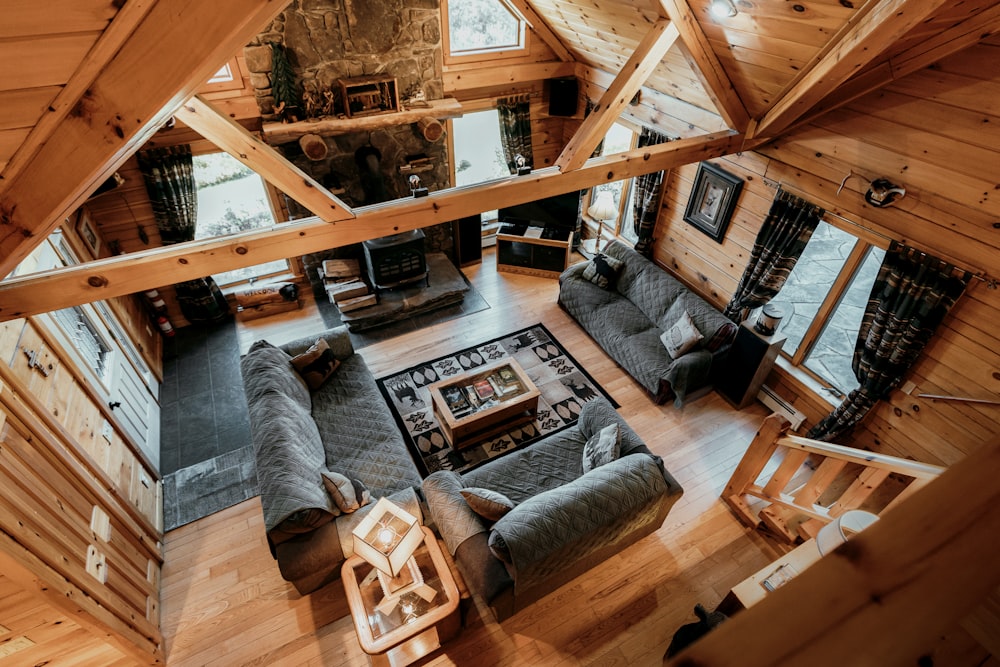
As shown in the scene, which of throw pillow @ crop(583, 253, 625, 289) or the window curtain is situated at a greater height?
the window curtain

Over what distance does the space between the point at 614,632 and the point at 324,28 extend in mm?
5607

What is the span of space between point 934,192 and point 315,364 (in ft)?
15.8

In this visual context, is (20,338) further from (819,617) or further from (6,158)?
(819,617)

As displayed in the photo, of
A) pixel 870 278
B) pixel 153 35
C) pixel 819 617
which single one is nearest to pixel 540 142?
pixel 870 278

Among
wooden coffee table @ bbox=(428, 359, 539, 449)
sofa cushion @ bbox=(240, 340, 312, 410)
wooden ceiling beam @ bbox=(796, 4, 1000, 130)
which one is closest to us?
wooden ceiling beam @ bbox=(796, 4, 1000, 130)

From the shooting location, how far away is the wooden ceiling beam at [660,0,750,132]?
334 cm

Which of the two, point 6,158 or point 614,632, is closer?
point 6,158

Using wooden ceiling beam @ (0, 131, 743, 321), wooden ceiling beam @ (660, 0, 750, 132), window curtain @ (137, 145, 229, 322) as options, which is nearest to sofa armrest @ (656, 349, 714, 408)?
wooden ceiling beam @ (0, 131, 743, 321)

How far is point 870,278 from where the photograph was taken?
22.2ft

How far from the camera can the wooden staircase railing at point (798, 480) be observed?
9.91ft

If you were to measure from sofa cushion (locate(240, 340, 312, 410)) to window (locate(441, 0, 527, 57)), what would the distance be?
3.74 m

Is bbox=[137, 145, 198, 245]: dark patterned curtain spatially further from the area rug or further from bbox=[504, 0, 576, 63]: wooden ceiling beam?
bbox=[504, 0, 576, 63]: wooden ceiling beam

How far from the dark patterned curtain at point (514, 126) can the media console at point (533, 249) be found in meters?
0.81

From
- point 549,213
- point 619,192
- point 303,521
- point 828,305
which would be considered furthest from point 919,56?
point 303,521
